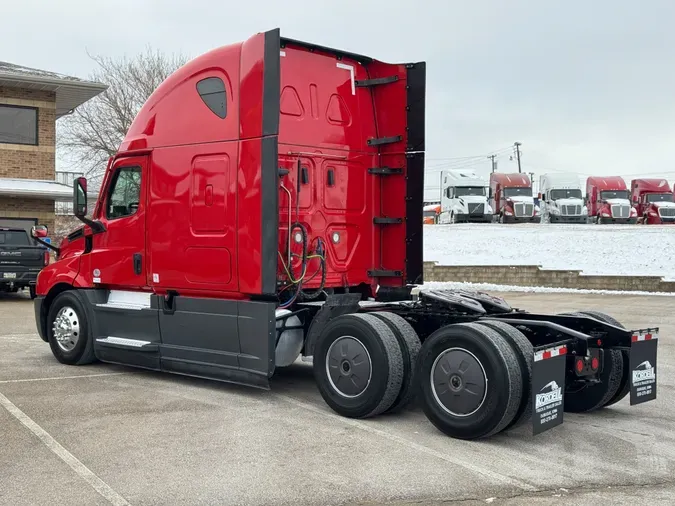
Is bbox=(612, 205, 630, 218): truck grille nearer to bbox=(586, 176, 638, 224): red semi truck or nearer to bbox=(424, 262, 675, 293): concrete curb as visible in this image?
bbox=(586, 176, 638, 224): red semi truck

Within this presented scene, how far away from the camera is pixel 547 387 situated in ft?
18.3

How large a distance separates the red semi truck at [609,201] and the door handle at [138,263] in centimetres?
3581

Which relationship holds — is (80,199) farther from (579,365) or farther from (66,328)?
(579,365)

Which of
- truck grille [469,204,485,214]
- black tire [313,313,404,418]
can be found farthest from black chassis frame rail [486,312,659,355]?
truck grille [469,204,485,214]

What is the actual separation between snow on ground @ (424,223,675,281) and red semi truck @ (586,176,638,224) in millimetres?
5633

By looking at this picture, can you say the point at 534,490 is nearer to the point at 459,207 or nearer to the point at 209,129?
the point at 209,129

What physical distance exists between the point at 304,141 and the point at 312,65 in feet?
2.65

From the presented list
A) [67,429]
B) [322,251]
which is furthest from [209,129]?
[67,429]

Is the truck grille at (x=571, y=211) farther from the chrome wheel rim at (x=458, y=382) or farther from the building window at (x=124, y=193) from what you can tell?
the chrome wheel rim at (x=458, y=382)

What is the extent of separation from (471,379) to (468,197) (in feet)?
115

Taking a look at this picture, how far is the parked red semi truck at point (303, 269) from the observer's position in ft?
19.7

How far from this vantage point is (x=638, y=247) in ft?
95.8

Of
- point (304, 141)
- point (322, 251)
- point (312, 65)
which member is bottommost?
point (322, 251)

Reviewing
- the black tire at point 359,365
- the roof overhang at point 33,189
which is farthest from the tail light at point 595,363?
the roof overhang at point 33,189
